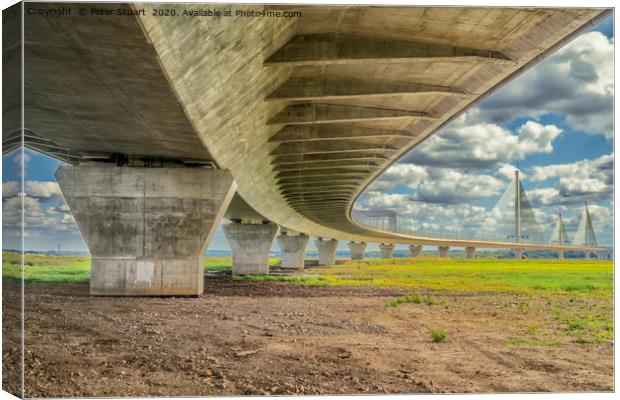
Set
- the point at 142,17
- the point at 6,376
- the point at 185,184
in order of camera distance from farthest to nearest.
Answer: the point at 185,184 → the point at 6,376 → the point at 142,17

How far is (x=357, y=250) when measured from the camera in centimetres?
13900

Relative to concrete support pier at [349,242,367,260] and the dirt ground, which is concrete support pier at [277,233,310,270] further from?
the dirt ground

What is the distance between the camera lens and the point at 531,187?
59.5 feet

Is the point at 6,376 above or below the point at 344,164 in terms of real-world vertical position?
below

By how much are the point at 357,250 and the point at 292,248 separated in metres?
47.8

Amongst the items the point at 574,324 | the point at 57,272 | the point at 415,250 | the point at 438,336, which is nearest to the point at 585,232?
the point at 574,324

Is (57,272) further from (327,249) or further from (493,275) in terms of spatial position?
(327,249)

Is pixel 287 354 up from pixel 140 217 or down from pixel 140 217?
down

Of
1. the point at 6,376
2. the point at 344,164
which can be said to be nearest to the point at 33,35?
the point at 6,376

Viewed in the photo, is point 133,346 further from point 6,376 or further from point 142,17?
point 142,17

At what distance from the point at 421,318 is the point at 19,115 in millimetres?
13366

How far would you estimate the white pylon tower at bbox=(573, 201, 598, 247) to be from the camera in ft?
49.9

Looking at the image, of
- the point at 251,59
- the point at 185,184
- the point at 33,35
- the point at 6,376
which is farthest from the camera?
the point at 185,184

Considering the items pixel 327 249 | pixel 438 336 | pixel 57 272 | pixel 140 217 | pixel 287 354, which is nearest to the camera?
pixel 287 354
